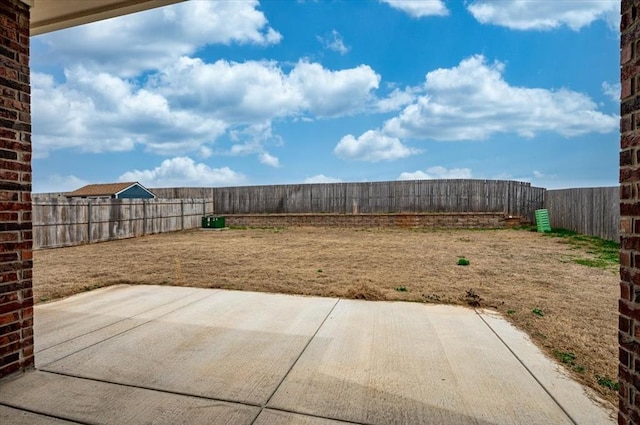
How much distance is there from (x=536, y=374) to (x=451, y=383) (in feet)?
2.19

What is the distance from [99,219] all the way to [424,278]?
42.2ft

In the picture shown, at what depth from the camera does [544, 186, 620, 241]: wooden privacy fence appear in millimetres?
10828

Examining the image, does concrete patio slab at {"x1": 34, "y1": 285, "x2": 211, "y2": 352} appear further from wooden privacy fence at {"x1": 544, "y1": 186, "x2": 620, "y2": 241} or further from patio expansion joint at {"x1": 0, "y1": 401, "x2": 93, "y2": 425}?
wooden privacy fence at {"x1": 544, "y1": 186, "x2": 620, "y2": 241}

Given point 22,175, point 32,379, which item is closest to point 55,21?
point 22,175

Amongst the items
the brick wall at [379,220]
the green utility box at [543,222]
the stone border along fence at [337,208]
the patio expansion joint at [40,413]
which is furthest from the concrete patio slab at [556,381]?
the brick wall at [379,220]

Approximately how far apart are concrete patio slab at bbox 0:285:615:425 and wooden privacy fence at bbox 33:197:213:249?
966 cm

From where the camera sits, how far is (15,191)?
8.05 feet

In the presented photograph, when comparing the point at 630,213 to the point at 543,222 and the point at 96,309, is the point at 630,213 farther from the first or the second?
the point at 543,222

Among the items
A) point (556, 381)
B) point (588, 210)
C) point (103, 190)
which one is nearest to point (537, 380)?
point (556, 381)

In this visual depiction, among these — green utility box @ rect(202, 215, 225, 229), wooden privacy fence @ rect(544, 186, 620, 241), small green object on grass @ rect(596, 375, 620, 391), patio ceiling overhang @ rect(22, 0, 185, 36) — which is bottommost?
small green object on grass @ rect(596, 375, 620, 391)

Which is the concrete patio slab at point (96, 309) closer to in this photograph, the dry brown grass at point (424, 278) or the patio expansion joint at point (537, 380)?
the dry brown grass at point (424, 278)

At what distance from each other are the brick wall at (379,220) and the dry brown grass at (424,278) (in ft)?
27.4

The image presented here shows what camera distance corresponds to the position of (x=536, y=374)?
2475mm

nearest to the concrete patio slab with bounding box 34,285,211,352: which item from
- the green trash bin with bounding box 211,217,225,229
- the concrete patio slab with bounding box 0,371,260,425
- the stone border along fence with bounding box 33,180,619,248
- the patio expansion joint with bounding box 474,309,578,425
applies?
the concrete patio slab with bounding box 0,371,260,425
